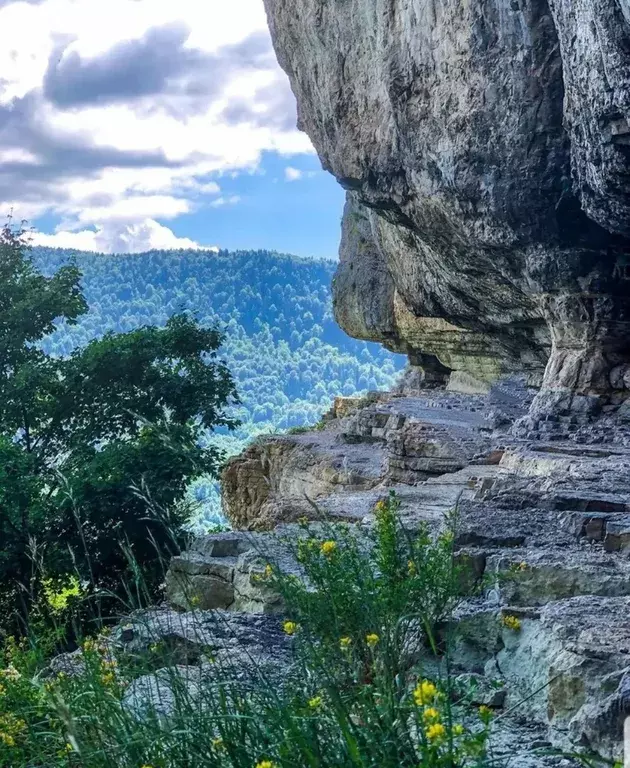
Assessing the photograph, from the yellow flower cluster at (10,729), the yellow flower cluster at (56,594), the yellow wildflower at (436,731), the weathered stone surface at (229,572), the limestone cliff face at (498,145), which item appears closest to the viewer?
the yellow wildflower at (436,731)

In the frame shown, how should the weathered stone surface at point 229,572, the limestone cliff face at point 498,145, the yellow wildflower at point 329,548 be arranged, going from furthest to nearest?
1. the limestone cliff face at point 498,145
2. the weathered stone surface at point 229,572
3. the yellow wildflower at point 329,548

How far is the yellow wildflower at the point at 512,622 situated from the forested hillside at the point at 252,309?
102396 millimetres

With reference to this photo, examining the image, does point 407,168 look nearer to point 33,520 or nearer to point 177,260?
point 33,520

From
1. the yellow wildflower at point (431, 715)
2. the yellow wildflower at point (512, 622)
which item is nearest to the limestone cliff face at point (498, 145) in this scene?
the yellow wildflower at point (512, 622)

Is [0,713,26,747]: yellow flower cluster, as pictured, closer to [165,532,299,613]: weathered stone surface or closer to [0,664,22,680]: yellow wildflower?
[0,664,22,680]: yellow wildflower

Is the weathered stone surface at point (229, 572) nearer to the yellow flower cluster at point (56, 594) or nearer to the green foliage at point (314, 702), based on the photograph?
the yellow flower cluster at point (56, 594)

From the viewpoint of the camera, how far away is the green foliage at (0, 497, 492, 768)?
2.58 m

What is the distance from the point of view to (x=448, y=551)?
4168mm

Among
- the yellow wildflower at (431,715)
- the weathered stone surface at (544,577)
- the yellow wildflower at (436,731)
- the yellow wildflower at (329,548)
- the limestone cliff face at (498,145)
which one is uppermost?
the limestone cliff face at (498,145)

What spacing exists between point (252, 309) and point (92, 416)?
372 feet

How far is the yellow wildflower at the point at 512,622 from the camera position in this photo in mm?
3758

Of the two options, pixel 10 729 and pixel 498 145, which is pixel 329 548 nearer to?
pixel 10 729

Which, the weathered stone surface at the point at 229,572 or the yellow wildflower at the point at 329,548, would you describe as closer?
the yellow wildflower at the point at 329,548

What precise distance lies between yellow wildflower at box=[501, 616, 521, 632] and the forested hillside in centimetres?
10240
